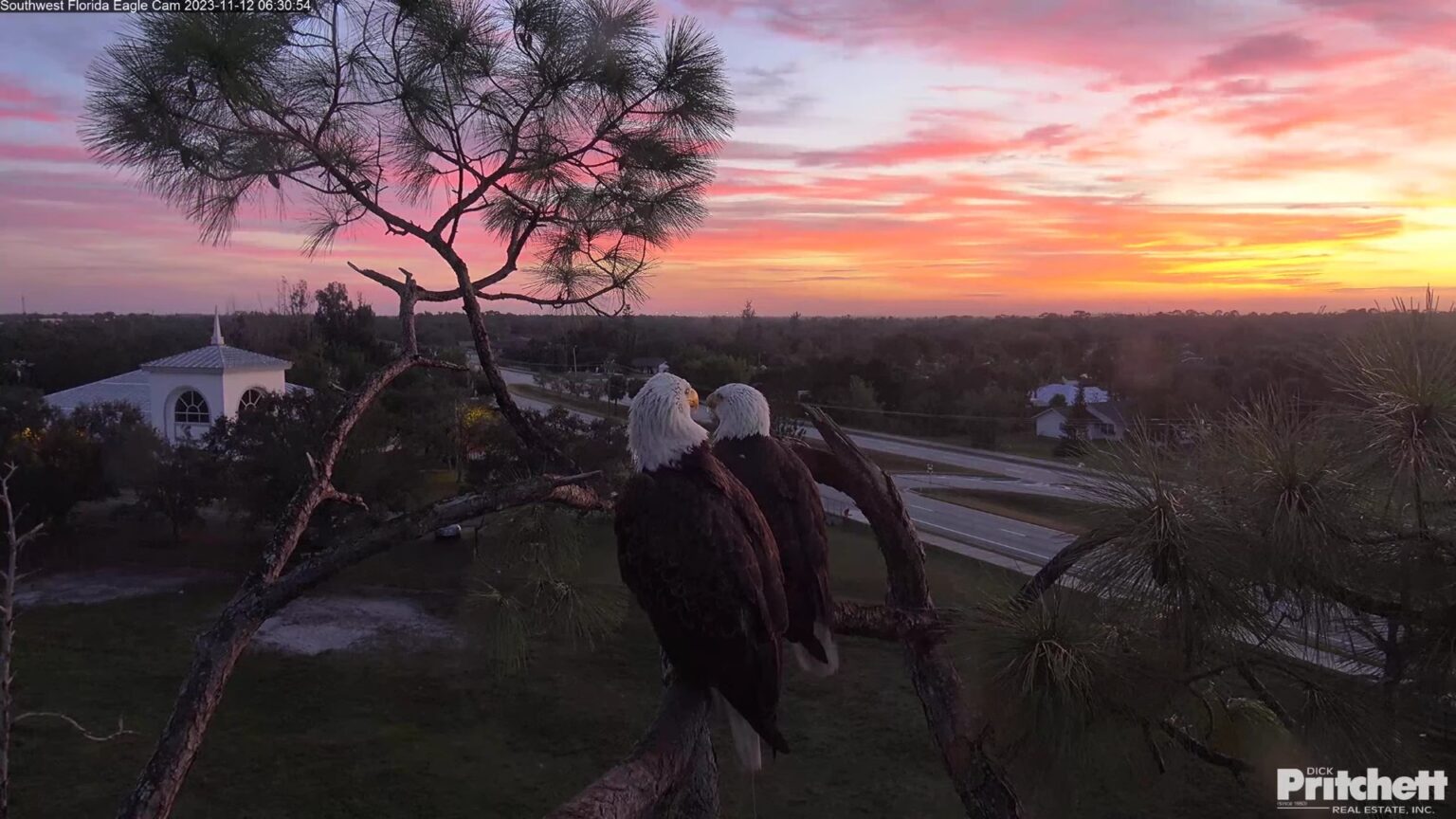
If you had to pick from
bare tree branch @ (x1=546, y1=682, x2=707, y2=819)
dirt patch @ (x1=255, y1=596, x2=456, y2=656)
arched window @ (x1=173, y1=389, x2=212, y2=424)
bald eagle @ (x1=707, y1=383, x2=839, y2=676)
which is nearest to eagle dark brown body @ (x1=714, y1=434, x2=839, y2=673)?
bald eagle @ (x1=707, y1=383, x2=839, y2=676)

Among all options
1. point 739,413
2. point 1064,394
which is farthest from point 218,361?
point 1064,394

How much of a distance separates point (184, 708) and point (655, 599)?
1.25 m

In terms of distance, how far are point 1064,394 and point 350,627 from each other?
986 inches

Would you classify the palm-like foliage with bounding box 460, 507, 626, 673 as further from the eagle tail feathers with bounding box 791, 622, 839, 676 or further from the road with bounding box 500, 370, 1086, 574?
the road with bounding box 500, 370, 1086, 574

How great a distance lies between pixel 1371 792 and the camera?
259cm

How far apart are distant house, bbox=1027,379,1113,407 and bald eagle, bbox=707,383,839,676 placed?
25066 millimetres

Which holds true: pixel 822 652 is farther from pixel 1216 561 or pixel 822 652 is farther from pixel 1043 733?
pixel 1216 561

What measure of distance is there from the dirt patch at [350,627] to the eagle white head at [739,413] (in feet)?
25.6

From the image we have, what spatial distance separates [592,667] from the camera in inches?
369

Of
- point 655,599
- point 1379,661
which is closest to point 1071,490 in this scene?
point 1379,661

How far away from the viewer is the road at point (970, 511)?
1416 cm

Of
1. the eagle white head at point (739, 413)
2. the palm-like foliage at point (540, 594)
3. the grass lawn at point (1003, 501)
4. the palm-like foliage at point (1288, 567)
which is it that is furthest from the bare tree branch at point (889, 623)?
the grass lawn at point (1003, 501)

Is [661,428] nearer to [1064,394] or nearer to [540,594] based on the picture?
[540,594]

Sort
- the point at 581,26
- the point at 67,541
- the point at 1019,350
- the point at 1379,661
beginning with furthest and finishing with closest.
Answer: the point at 1019,350
the point at 67,541
the point at 581,26
the point at 1379,661
